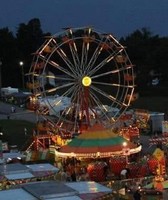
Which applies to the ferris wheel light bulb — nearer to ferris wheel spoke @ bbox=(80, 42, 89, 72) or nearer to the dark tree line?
ferris wheel spoke @ bbox=(80, 42, 89, 72)

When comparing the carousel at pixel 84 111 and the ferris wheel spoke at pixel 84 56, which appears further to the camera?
the ferris wheel spoke at pixel 84 56

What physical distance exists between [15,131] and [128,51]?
→ 41430 mm

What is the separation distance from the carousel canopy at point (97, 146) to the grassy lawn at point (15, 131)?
9603 millimetres

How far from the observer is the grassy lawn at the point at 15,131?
125 ft

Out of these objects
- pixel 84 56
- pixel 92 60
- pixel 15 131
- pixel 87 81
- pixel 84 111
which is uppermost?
pixel 84 56

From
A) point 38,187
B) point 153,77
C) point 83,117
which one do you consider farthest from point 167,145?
point 153,77

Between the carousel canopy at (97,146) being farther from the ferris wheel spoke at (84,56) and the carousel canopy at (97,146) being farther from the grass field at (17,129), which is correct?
the grass field at (17,129)

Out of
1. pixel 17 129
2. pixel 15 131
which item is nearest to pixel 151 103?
pixel 17 129

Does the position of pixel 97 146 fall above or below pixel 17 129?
above

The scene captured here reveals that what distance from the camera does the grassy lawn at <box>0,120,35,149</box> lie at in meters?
38.1

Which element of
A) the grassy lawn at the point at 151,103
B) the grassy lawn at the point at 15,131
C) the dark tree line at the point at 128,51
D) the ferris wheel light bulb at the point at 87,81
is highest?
the dark tree line at the point at 128,51

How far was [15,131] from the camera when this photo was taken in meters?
42.2

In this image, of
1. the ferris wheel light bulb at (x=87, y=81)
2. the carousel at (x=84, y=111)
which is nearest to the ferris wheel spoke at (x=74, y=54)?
the carousel at (x=84, y=111)

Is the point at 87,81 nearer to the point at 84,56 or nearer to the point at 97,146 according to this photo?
the point at 84,56
